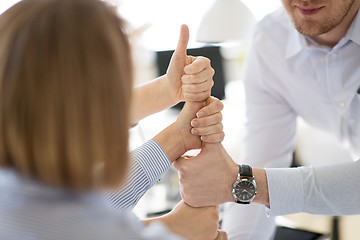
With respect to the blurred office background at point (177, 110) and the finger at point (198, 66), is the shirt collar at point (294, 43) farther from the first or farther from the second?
the finger at point (198, 66)

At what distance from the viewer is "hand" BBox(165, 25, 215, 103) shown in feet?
4.35

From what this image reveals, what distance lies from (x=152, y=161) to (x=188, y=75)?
0.88ft

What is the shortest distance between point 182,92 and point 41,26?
0.80m

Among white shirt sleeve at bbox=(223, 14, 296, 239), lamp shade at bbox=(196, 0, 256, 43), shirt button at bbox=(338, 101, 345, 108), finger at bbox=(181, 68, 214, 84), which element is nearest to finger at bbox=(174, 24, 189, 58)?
finger at bbox=(181, 68, 214, 84)

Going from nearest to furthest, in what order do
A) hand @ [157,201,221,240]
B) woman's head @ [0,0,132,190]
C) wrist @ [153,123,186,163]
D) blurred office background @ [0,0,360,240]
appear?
1. woman's head @ [0,0,132,190]
2. hand @ [157,201,221,240]
3. wrist @ [153,123,186,163]
4. blurred office background @ [0,0,360,240]

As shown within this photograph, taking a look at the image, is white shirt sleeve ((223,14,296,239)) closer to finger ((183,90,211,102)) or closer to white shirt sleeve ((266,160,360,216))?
white shirt sleeve ((266,160,360,216))

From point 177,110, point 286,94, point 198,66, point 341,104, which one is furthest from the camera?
point 177,110

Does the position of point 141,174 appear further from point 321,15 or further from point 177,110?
point 177,110

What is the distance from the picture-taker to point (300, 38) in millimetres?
1666

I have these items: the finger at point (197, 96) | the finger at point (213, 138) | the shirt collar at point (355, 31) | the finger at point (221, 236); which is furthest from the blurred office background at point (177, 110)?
the finger at point (221, 236)

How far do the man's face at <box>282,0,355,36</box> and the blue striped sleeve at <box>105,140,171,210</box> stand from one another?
2.09 feet

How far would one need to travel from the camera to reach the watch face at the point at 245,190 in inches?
52.7

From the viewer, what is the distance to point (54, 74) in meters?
0.68

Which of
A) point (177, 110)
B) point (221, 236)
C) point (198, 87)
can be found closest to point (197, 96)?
point (198, 87)
